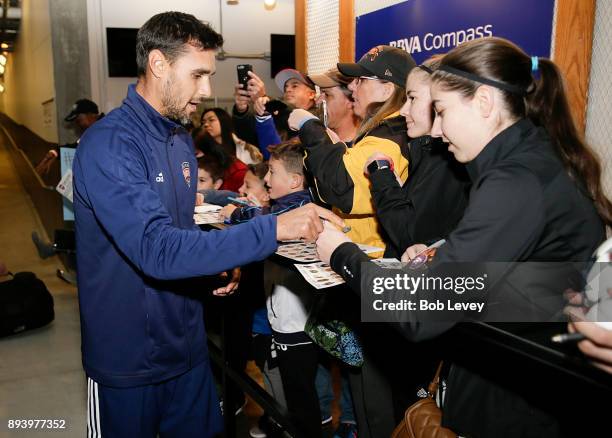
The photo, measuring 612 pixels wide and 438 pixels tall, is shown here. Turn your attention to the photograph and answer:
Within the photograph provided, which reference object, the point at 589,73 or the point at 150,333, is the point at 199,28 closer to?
the point at 150,333

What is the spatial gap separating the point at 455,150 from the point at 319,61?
4172 mm

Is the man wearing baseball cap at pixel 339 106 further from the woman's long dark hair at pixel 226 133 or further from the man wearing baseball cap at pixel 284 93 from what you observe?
the woman's long dark hair at pixel 226 133

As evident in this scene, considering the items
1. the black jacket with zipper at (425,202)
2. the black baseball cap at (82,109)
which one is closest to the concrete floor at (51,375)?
the black jacket with zipper at (425,202)

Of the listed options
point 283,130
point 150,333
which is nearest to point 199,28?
point 150,333

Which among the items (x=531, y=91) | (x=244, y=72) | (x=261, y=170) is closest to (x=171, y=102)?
(x=531, y=91)

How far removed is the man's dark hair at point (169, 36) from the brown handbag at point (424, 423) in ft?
4.47

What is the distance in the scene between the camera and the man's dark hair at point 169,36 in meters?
1.73

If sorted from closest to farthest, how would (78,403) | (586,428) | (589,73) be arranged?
(586,428)
(589,73)
(78,403)

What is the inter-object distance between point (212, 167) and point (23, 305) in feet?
6.43

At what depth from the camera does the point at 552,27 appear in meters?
2.75

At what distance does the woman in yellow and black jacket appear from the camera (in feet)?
6.70

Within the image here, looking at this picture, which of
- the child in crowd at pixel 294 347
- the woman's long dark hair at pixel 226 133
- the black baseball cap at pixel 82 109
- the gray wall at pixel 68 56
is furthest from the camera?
the gray wall at pixel 68 56

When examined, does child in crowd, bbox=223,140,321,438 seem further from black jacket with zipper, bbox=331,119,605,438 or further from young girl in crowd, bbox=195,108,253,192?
young girl in crowd, bbox=195,108,253,192

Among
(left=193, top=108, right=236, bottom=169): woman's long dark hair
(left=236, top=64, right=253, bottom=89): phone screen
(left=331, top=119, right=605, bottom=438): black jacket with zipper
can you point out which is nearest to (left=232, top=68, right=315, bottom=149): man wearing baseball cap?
(left=236, top=64, right=253, bottom=89): phone screen
